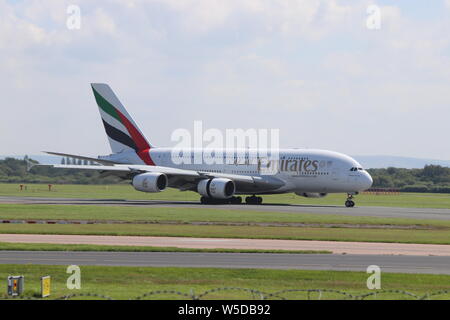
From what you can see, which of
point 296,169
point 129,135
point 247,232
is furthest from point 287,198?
point 247,232

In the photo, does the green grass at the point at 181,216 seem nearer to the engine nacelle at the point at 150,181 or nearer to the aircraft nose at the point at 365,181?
the engine nacelle at the point at 150,181

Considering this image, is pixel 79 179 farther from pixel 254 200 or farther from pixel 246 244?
pixel 246 244

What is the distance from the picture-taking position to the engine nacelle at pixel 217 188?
83.6m

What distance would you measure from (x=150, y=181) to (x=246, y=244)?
128 ft

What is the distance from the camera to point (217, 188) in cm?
8356

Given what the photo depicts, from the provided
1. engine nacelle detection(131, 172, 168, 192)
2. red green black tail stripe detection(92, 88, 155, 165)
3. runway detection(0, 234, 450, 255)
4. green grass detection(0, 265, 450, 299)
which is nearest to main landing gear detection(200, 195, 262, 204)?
engine nacelle detection(131, 172, 168, 192)

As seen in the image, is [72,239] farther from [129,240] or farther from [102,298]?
[102,298]

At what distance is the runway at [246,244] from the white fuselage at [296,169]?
115 feet

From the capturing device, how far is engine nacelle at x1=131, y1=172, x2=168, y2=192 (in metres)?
84.2

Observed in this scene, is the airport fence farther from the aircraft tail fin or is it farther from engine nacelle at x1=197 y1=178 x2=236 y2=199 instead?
the aircraft tail fin

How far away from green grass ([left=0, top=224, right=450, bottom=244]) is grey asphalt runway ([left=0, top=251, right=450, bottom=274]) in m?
9.40
